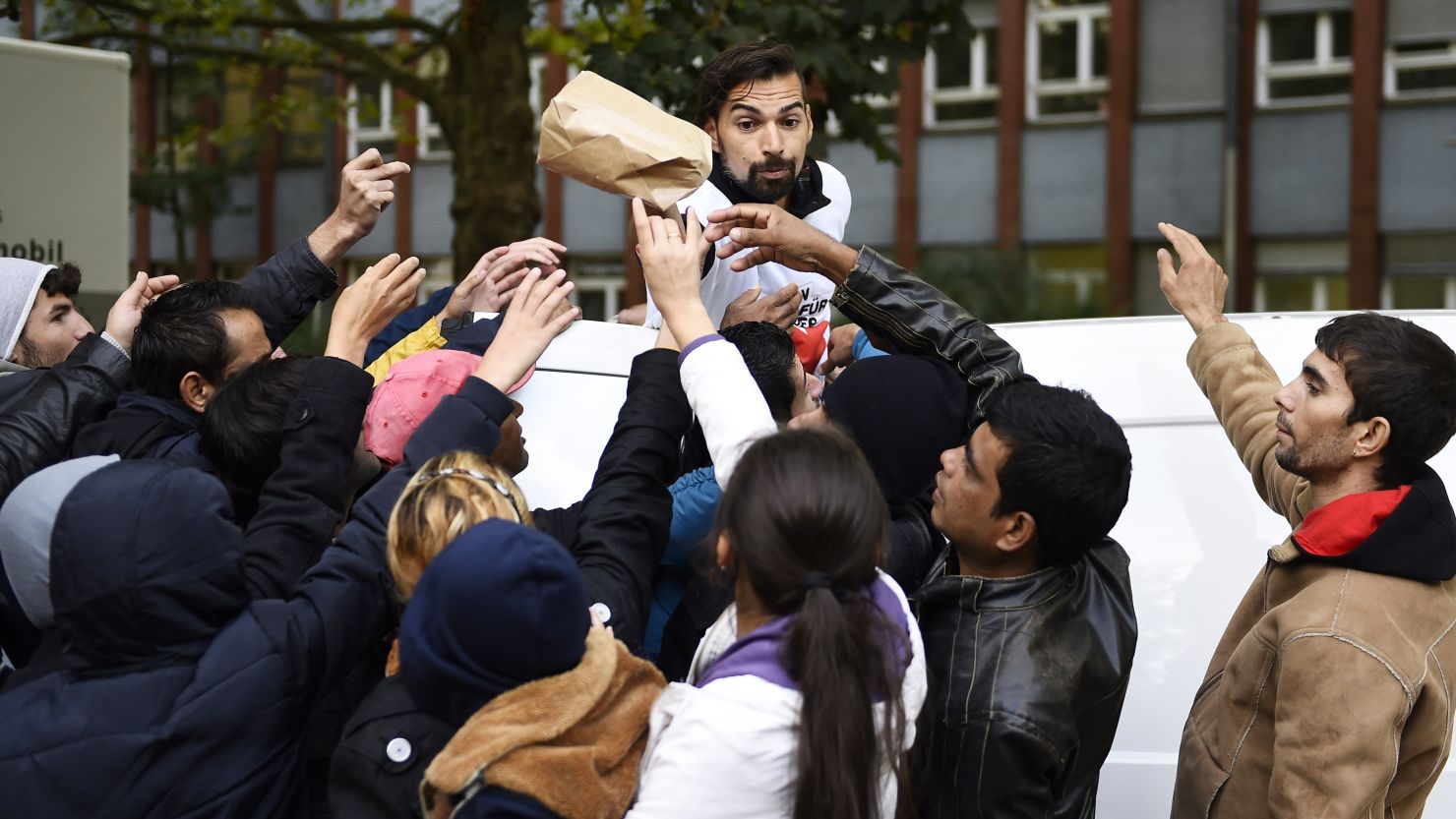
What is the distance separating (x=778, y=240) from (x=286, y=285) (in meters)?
1.20

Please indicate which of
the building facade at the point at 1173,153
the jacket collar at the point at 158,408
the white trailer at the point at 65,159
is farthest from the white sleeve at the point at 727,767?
the building facade at the point at 1173,153

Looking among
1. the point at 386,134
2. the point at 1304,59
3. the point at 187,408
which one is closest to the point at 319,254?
the point at 187,408

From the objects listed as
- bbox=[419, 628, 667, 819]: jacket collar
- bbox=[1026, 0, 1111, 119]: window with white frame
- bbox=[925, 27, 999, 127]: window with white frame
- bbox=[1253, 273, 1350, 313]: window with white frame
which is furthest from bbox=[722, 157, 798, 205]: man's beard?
bbox=[925, 27, 999, 127]: window with white frame

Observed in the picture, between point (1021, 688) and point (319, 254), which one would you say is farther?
point (319, 254)

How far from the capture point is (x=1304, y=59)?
1897cm

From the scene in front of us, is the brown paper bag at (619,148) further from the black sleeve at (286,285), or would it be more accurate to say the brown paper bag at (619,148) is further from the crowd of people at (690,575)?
the black sleeve at (286,285)

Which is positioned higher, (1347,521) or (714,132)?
(714,132)

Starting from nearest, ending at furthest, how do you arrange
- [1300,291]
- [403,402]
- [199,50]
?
[403,402] → [199,50] → [1300,291]

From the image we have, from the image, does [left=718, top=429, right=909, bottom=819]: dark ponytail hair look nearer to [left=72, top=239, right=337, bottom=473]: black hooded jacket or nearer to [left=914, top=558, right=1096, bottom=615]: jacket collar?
[left=914, top=558, right=1096, bottom=615]: jacket collar

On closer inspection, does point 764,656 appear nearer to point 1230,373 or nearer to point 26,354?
point 1230,373

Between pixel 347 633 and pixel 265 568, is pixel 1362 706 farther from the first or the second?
pixel 265 568

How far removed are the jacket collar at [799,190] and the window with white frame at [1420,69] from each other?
16703mm

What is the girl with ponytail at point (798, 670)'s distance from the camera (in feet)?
6.29

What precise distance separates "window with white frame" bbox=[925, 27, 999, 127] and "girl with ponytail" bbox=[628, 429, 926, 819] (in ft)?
62.6
